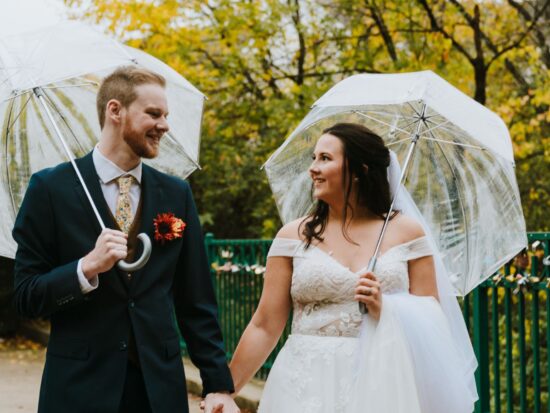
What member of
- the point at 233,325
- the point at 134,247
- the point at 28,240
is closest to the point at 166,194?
the point at 134,247

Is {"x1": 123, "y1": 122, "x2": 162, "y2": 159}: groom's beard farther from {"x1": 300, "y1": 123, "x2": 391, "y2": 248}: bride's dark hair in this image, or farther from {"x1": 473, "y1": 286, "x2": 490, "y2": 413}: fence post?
{"x1": 473, "y1": 286, "x2": 490, "y2": 413}: fence post

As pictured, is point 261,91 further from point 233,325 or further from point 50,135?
point 50,135

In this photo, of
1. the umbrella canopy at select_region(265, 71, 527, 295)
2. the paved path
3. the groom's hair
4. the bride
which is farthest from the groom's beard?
the paved path

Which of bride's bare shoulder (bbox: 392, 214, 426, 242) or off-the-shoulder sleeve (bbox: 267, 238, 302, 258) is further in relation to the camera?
off-the-shoulder sleeve (bbox: 267, 238, 302, 258)

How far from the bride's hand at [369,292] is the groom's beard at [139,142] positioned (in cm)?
105

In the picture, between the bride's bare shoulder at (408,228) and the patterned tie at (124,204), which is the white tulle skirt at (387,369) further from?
the patterned tie at (124,204)

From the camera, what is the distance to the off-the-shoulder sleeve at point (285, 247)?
4.18 meters

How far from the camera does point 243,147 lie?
46.9 feet

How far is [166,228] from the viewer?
357 cm

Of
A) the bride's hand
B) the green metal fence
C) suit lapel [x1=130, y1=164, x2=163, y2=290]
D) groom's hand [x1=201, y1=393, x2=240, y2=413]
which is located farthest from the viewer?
the green metal fence

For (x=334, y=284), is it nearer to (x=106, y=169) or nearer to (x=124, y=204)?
(x=124, y=204)

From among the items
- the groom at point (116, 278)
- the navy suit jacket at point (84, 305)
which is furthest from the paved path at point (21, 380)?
the navy suit jacket at point (84, 305)

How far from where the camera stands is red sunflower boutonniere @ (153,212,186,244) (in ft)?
11.7

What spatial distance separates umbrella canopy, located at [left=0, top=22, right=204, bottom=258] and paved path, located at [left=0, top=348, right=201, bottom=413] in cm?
456
